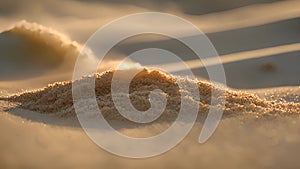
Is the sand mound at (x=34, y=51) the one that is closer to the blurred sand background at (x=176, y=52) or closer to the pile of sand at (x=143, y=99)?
the blurred sand background at (x=176, y=52)

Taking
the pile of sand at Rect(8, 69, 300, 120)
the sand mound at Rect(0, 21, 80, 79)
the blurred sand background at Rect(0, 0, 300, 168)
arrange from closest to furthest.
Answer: the blurred sand background at Rect(0, 0, 300, 168), the pile of sand at Rect(8, 69, 300, 120), the sand mound at Rect(0, 21, 80, 79)

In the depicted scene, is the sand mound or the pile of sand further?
the sand mound

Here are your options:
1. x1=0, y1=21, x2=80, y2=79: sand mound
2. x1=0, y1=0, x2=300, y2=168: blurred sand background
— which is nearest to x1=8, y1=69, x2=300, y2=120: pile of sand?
x1=0, y1=0, x2=300, y2=168: blurred sand background

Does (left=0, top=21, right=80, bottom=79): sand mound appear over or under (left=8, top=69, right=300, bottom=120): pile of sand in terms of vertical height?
over

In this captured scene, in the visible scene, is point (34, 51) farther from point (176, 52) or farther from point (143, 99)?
point (143, 99)

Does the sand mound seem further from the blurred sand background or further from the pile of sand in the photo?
the pile of sand

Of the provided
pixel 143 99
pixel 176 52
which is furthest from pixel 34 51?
pixel 143 99

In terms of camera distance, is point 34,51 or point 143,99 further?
point 34,51

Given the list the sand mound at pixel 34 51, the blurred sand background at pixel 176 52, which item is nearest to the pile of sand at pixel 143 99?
the blurred sand background at pixel 176 52
